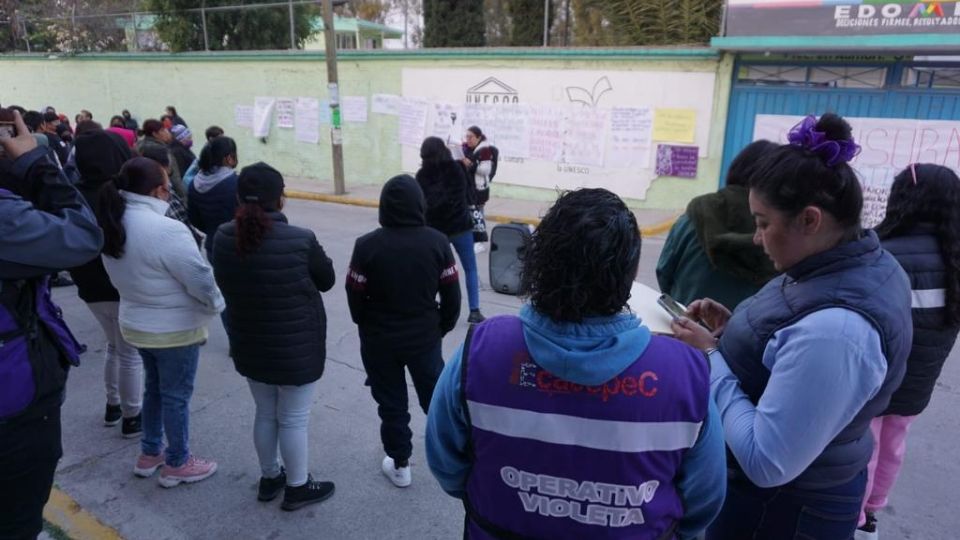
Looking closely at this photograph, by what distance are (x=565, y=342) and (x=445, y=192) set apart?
4183 millimetres

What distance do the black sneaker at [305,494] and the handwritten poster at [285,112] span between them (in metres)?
12.8

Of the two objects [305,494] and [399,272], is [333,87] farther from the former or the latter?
[305,494]

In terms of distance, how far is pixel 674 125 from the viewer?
10008 millimetres

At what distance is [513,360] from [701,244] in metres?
1.71

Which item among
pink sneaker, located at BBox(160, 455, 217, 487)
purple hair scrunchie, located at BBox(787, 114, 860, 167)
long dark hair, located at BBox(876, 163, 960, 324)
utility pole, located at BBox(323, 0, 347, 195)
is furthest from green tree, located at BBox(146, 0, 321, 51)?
purple hair scrunchie, located at BBox(787, 114, 860, 167)

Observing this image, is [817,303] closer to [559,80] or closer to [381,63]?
[559,80]

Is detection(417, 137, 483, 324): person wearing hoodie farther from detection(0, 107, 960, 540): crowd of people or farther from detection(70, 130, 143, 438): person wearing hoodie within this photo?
detection(70, 130, 143, 438): person wearing hoodie

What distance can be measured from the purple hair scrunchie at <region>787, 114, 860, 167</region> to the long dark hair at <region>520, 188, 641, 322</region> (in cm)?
62

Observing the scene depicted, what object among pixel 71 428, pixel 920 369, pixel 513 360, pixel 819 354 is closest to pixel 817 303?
pixel 819 354

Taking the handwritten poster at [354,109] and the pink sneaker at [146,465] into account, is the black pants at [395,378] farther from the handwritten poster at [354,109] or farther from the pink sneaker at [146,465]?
the handwritten poster at [354,109]

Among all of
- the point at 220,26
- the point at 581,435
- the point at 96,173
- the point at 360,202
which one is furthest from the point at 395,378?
the point at 220,26

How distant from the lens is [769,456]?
1.57 meters

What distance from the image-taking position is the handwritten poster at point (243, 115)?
15.4 meters

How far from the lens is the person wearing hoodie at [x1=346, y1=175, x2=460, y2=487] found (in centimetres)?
310
